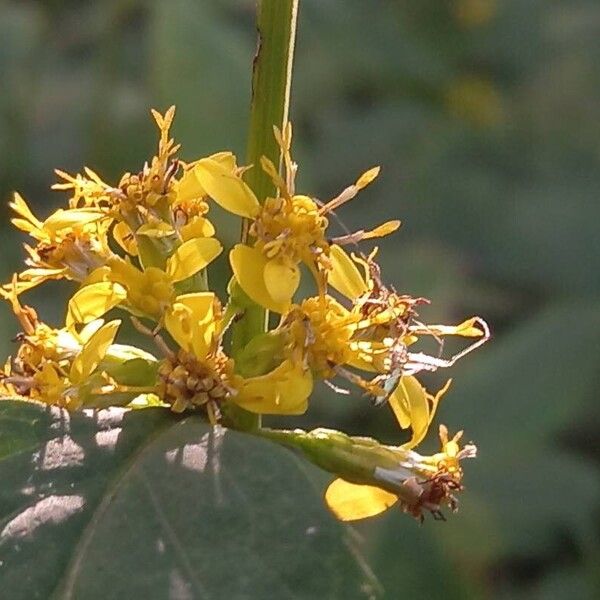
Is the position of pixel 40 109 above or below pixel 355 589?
above

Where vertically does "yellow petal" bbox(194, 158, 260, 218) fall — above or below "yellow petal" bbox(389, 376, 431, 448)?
above

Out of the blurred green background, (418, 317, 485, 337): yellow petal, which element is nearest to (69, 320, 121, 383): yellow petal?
(418, 317, 485, 337): yellow petal

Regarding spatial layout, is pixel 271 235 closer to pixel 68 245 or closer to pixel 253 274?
pixel 253 274

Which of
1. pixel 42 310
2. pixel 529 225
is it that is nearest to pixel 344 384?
pixel 42 310

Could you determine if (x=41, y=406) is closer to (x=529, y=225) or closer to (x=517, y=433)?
(x=517, y=433)

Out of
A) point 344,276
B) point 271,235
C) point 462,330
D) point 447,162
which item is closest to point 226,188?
point 271,235

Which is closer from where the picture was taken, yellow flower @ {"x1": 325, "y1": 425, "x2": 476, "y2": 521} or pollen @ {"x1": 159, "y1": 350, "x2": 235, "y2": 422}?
pollen @ {"x1": 159, "y1": 350, "x2": 235, "y2": 422}

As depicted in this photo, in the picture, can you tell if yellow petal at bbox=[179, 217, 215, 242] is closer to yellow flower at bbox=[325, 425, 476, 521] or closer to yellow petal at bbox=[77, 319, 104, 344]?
yellow petal at bbox=[77, 319, 104, 344]
